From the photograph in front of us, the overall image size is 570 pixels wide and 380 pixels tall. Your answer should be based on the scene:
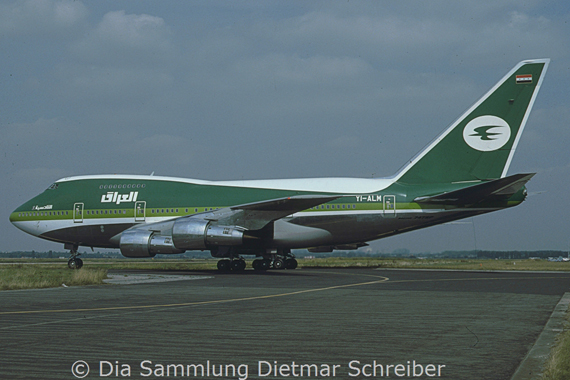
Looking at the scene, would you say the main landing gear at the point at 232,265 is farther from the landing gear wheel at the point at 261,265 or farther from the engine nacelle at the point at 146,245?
the engine nacelle at the point at 146,245

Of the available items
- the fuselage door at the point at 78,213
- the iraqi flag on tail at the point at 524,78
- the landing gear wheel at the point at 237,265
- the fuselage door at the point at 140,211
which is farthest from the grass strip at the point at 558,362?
the fuselage door at the point at 78,213

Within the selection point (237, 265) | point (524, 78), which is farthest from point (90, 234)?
point (524, 78)

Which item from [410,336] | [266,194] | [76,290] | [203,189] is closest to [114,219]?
[203,189]

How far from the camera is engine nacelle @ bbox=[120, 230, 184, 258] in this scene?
93.9 feet

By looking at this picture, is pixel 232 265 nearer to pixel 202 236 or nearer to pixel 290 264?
pixel 202 236

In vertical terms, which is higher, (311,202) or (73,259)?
(311,202)

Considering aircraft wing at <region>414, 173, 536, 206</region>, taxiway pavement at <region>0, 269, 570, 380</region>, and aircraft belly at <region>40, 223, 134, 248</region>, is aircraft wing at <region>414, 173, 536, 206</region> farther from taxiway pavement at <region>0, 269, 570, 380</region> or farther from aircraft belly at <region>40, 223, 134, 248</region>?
aircraft belly at <region>40, 223, 134, 248</region>

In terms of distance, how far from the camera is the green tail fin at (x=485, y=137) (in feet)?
94.9

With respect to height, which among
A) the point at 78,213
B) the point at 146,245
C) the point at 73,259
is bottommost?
the point at 73,259

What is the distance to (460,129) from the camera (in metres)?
30.1

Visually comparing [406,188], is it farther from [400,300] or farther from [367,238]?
[400,300]

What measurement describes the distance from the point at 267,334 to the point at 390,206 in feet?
71.3

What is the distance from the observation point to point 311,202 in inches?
1108

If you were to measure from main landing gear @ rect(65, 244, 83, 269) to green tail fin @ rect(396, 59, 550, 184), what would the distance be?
62.5 ft
